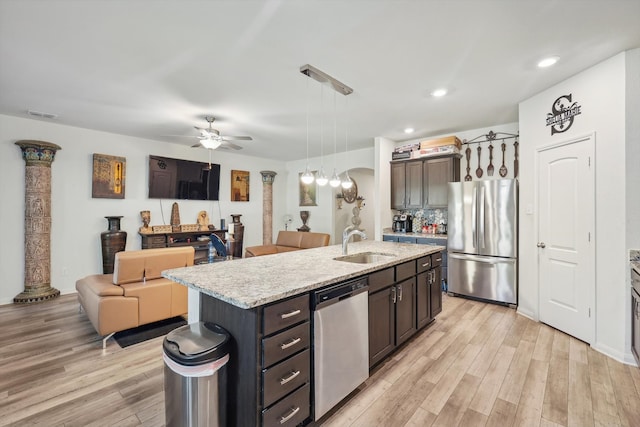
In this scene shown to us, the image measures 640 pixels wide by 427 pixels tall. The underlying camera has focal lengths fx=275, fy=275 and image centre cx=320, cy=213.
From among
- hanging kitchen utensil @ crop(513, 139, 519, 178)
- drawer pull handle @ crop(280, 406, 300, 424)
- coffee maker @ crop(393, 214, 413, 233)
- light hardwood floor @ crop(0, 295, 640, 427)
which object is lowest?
light hardwood floor @ crop(0, 295, 640, 427)

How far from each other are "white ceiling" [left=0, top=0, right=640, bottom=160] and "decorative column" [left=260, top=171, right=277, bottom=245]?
132 inches

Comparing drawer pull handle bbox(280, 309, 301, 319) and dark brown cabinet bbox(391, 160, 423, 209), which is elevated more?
dark brown cabinet bbox(391, 160, 423, 209)

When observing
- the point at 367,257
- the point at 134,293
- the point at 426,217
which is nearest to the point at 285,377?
the point at 367,257

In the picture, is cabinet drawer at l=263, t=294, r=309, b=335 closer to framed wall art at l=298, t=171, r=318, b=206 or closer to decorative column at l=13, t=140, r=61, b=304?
decorative column at l=13, t=140, r=61, b=304

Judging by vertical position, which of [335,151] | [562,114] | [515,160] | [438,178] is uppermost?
[335,151]

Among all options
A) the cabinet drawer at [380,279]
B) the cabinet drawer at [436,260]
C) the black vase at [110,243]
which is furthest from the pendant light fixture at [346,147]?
the black vase at [110,243]

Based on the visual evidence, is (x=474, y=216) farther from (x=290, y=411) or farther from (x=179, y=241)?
(x=179, y=241)

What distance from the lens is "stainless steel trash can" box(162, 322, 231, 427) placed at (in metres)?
1.42

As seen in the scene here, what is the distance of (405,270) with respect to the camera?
2631 millimetres

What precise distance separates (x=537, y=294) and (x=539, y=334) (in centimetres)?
54

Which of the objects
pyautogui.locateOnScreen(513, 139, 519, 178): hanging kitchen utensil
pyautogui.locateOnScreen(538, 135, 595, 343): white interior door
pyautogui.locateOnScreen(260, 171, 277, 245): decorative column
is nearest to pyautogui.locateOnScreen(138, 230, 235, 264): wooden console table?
pyautogui.locateOnScreen(260, 171, 277, 245): decorative column

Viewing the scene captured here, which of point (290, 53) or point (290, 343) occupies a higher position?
point (290, 53)

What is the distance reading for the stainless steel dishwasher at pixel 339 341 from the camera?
68.0 inches

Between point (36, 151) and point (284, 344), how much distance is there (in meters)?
5.09
